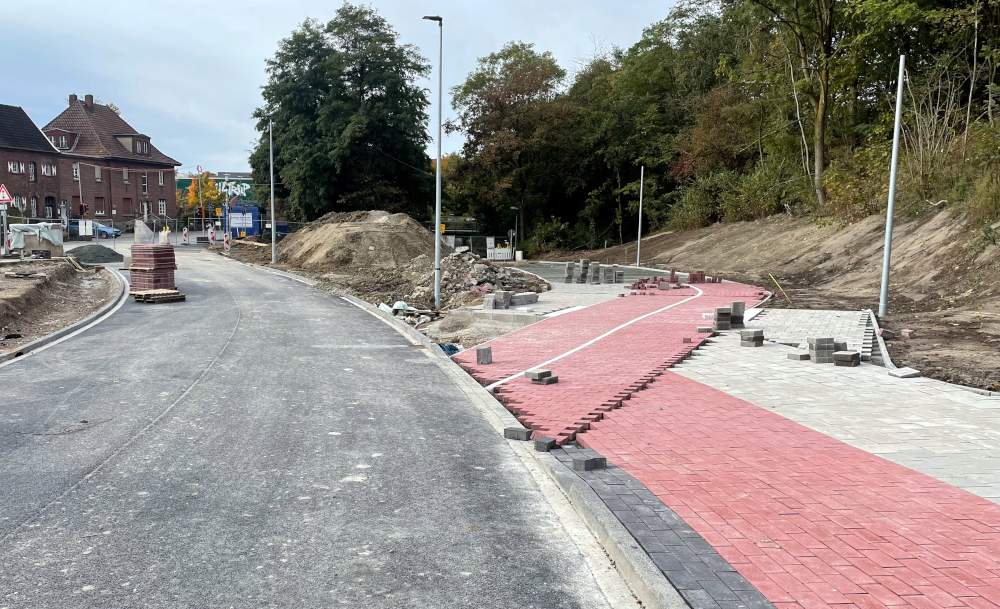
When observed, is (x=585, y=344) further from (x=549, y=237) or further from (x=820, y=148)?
(x=549, y=237)

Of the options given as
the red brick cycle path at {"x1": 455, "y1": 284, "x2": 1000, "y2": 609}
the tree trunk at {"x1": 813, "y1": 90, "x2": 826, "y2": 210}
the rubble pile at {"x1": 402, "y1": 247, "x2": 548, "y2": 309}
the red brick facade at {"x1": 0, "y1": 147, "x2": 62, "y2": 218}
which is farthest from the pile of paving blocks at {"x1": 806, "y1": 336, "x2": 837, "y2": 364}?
the red brick facade at {"x1": 0, "y1": 147, "x2": 62, "y2": 218}

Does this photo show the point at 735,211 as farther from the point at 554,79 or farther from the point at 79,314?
the point at 79,314

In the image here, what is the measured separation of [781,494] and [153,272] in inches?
826

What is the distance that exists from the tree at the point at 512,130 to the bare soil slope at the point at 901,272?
61.1ft

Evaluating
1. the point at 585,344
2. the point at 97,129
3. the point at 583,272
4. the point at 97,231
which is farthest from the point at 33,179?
the point at 585,344

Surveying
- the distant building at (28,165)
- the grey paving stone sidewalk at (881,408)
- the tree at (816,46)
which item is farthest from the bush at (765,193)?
the distant building at (28,165)

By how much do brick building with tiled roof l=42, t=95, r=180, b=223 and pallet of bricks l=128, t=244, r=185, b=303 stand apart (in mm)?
52901

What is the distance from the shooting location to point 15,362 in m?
12.1

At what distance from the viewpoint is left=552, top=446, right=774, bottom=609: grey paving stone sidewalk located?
4012 millimetres

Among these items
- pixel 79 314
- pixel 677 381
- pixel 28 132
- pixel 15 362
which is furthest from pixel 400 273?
pixel 28 132

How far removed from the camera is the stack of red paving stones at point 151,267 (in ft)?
72.0

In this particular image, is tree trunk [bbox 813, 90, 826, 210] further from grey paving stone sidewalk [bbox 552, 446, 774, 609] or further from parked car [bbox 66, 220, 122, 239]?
parked car [bbox 66, 220, 122, 239]

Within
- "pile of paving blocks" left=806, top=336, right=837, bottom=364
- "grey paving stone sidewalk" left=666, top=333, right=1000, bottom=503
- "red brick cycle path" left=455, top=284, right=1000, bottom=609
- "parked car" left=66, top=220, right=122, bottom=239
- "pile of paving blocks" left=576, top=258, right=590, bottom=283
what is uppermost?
"parked car" left=66, top=220, right=122, bottom=239

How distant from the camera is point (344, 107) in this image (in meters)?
50.2
